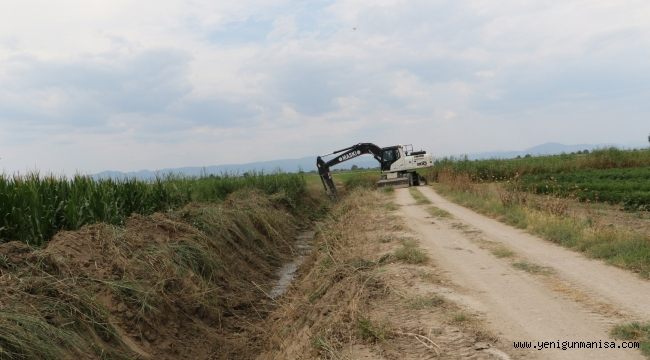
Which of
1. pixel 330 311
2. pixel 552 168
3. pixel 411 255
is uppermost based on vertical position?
pixel 552 168

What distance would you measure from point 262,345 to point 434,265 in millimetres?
3171

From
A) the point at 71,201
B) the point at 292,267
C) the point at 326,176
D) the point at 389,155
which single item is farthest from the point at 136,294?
the point at 389,155

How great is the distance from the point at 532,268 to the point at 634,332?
9.95ft

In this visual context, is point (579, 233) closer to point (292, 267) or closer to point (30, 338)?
point (292, 267)

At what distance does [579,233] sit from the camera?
10008mm

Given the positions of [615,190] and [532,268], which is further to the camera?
[615,190]

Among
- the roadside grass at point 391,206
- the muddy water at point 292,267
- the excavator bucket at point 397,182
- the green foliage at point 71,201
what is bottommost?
the muddy water at point 292,267

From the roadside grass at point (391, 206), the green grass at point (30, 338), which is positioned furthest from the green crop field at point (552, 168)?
the green grass at point (30, 338)

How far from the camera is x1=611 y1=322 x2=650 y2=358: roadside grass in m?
4.90

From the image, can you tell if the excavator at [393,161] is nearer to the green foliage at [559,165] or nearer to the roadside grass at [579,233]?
the green foliage at [559,165]

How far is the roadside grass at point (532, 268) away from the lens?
7791 mm

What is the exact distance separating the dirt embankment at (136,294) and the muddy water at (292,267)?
363 mm

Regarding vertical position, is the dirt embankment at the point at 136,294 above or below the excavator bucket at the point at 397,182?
below

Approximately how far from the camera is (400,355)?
5.24 metres
